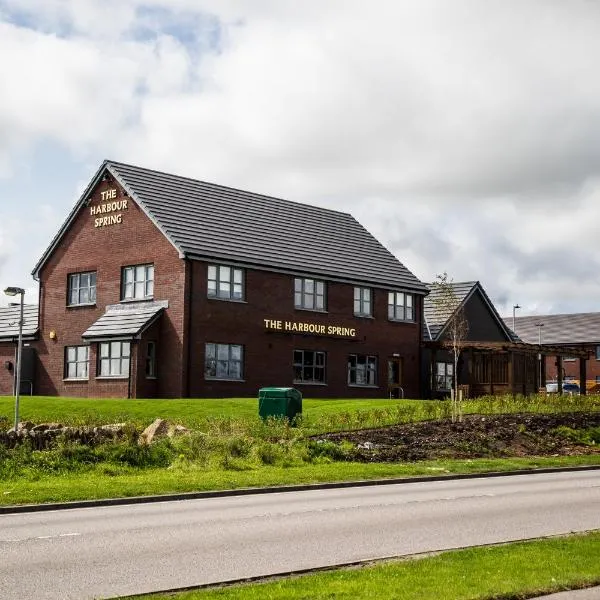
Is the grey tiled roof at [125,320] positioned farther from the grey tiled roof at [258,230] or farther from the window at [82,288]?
the grey tiled roof at [258,230]

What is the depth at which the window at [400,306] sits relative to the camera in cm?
5556

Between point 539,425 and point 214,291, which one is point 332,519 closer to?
point 539,425

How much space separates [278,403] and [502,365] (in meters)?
25.3

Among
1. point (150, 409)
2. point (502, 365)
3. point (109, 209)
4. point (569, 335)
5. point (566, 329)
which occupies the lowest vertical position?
point (150, 409)

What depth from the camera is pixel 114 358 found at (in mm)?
46281

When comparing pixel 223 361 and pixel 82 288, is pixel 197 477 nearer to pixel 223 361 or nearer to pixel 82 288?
pixel 223 361

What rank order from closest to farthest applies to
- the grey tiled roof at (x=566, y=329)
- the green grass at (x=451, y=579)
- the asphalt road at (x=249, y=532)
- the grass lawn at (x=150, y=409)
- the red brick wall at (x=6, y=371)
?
the green grass at (x=451, y=579), the asphalt road at (x=249, y=532), the grass lawn at (x=150, y=409), the red brick wall at (x=6, y=371), the grey tiled roof at (x=566, y=329)

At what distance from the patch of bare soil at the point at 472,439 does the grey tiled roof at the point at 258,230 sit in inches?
692

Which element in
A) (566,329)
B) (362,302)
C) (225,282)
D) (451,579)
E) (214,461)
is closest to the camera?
(451,579)

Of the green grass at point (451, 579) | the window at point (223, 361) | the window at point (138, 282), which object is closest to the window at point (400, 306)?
the window at point (223, 361)

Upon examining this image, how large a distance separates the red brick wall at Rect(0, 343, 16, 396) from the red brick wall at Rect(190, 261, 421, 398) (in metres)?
12.2

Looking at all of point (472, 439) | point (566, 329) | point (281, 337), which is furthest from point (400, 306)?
point (566, 329)

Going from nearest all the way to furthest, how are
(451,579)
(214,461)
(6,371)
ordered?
(451,579) → (214,461) → (6,371)

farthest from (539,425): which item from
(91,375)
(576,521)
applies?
(91,375)
